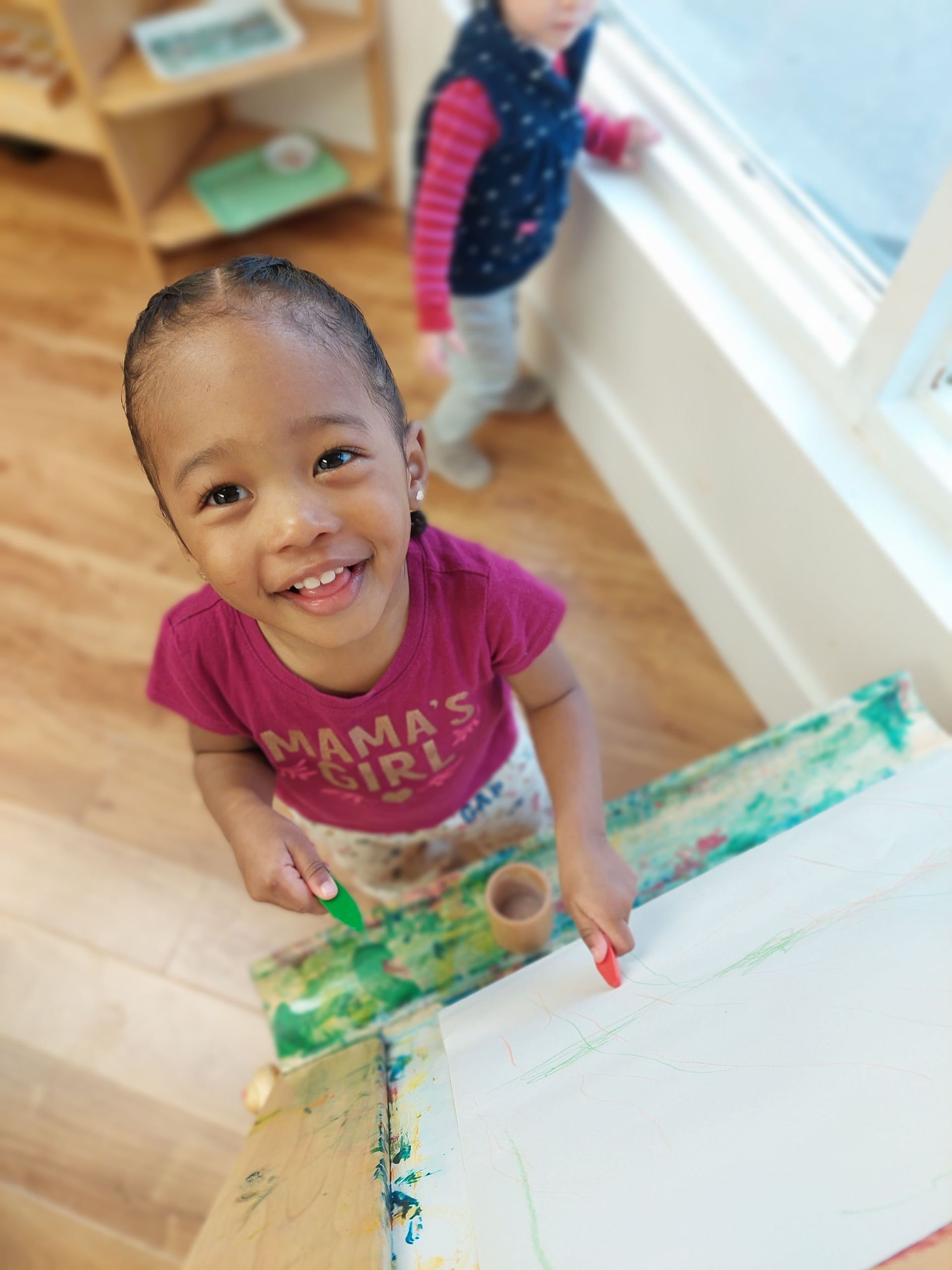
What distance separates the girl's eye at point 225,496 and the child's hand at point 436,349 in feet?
2.69

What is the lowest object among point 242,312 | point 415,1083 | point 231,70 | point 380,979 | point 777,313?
point 380,979

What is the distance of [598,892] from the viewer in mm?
703

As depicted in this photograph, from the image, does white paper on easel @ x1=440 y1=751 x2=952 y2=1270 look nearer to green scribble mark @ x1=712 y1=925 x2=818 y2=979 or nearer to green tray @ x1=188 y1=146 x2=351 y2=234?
green scribble mark @ x1=712 y1=925 x2=818 y2=979

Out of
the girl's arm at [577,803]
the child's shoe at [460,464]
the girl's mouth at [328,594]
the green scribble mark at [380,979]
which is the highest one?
the girl's mouth at [328,594]

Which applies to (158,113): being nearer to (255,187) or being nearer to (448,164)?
(255,187)

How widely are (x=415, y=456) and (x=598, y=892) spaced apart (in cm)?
38

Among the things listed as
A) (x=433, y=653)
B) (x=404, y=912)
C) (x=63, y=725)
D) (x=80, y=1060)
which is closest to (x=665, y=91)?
(x=433, y=653)

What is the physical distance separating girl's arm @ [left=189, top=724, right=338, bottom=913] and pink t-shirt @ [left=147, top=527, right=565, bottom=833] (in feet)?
0.08

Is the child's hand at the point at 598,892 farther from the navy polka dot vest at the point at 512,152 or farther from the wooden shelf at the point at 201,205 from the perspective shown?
the wooden shelf at the point at 201,205

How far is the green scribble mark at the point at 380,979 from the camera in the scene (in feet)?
2.62

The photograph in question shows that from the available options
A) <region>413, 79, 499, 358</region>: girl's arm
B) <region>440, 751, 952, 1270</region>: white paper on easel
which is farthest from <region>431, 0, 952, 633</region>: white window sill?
<region>440, 751, 952, 1270</region>: white paper on easel

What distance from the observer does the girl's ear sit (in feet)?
2.02

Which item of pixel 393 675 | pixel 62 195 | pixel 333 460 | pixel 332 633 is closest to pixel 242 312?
pixel 333 460

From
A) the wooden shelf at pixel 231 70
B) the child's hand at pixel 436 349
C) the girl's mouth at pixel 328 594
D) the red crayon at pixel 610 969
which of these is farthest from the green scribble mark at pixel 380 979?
the wooden shelf at pixel 231 70
